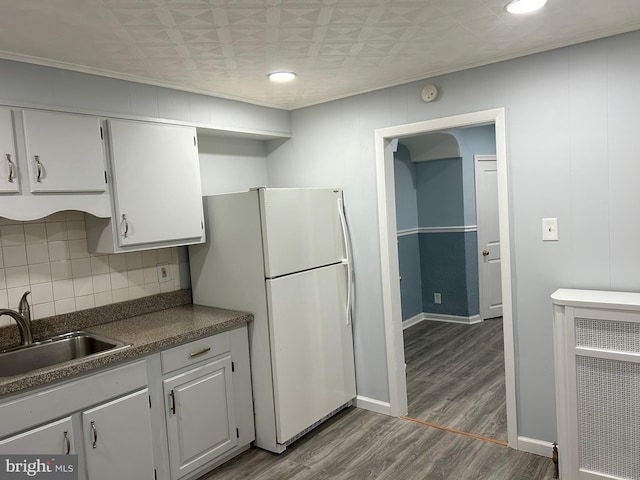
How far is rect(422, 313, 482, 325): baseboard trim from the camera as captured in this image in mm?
5414

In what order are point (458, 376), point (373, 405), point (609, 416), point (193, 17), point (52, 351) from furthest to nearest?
point (458, 376), point (373, 405), point (52, 351), point (609, 416), point (193, 17)

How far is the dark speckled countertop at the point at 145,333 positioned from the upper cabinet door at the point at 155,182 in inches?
18.9

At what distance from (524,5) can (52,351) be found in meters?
2.76

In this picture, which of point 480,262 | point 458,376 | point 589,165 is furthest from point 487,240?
point 589,165

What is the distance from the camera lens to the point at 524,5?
1.90m

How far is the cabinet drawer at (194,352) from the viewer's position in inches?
97.3

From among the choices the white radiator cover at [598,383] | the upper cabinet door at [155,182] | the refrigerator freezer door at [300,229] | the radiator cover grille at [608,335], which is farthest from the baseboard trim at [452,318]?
the upper cabinet door at [155,182]

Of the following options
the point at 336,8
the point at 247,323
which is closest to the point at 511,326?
the point at 247,323

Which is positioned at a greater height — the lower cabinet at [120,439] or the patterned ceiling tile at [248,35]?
the patterned ceiling tile at [248,35]

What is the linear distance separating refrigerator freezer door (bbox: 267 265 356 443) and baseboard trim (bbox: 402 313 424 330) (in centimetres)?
209

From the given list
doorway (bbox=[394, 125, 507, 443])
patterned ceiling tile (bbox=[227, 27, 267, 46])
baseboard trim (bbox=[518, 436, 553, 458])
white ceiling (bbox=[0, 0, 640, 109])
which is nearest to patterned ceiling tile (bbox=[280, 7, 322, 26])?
white ceiling (bbox=[0, 0, 640, 109])

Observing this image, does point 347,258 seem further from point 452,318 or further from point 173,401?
point 452,318

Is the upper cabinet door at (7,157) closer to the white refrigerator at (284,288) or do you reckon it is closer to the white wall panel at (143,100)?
the white wall panel at (143,100)

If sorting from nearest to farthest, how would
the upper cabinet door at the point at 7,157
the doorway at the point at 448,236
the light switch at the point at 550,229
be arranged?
the upper cabinet door at the point at 7,157 → the light switch at the point at 550,229 → the doorway at the point at 448,236
